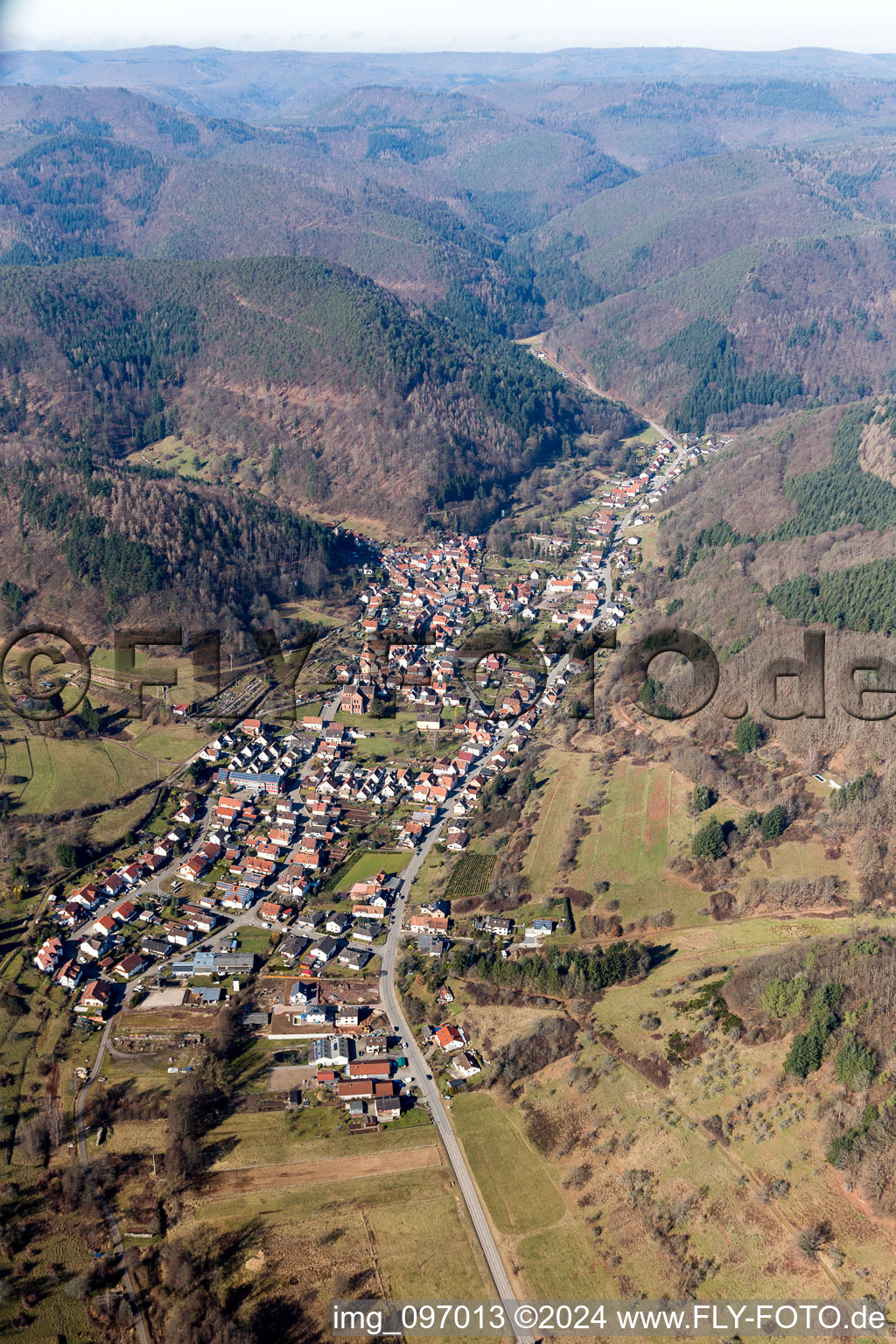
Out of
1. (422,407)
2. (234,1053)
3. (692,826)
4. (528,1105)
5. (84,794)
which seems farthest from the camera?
(422,407)

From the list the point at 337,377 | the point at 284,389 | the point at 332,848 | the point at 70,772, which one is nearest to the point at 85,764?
the point at 70,772

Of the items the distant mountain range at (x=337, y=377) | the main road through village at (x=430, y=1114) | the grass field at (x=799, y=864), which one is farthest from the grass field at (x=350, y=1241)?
the distant mountain range at (x=337, y=377)

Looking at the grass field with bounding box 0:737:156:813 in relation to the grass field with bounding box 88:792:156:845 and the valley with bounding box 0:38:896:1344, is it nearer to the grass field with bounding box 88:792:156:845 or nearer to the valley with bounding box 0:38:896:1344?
the valley with bounding box 0:38:896:1344

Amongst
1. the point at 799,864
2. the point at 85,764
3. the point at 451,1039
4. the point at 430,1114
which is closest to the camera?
the point at 430,1114

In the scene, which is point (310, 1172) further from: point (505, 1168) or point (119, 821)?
point (119, 821)

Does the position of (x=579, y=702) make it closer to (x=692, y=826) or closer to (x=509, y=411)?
(x=692, y=826)

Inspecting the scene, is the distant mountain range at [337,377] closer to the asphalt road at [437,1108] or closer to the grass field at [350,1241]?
the asphalt road at [437,1108]

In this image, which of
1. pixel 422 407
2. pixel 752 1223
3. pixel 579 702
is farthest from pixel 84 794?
pixel 422 407
